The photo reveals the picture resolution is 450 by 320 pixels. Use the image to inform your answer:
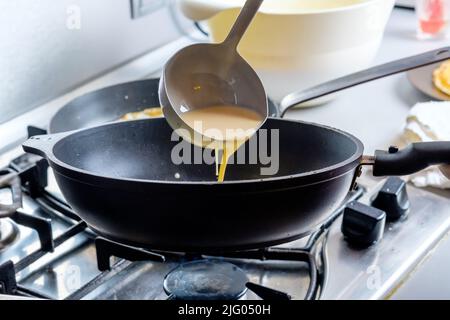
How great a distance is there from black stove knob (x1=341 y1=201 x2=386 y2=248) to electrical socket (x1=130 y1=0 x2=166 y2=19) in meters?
0.55

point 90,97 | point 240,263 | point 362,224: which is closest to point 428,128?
point 362,224

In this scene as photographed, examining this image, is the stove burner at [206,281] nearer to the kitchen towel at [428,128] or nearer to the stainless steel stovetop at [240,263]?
the stainless steel stovetop at [240,263]

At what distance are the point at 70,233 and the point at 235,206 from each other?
9.1 inches

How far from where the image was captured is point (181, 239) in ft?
1.93

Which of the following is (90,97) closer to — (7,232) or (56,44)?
(56,44)

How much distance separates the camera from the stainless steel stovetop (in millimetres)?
641

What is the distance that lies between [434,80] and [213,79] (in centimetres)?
41

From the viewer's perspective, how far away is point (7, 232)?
0.73 metres

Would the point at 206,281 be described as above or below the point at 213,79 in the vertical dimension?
below

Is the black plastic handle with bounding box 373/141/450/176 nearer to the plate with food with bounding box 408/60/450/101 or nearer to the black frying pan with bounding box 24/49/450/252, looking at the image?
the black frying pan with bounding box 24/49/450/252

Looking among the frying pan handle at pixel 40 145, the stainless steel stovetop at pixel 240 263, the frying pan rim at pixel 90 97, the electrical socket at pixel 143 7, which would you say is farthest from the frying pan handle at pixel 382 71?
the electrical socket at pixel 143 7

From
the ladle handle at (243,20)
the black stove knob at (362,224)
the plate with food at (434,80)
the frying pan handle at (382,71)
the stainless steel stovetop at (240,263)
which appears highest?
the ladle handle at (243,20)

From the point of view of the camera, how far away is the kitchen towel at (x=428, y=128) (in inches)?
31.8

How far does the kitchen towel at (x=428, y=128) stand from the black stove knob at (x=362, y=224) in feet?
0.43
